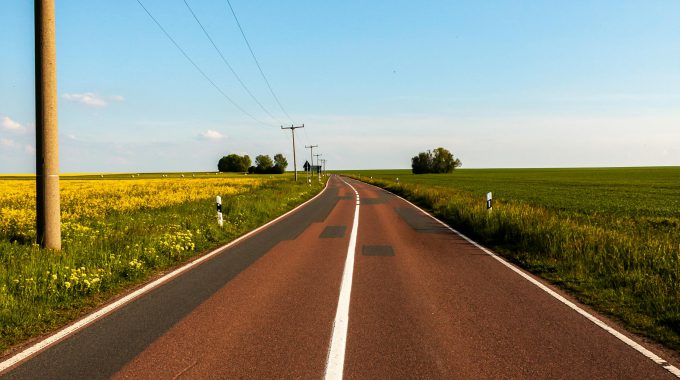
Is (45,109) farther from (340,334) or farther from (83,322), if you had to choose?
(340,334)

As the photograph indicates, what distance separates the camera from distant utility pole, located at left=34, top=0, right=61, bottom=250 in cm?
802

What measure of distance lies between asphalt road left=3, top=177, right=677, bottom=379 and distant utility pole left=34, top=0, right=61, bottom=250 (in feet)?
9.93

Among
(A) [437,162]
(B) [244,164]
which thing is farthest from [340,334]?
(B) [244,164]

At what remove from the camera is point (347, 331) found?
196 inches

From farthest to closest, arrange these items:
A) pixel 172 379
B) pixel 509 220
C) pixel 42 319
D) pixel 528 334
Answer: pixel 509 220 → pixel 42 319 → pixel 528 334 → pixel 172 379

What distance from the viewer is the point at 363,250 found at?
10344 mm

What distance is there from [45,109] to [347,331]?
274 inches

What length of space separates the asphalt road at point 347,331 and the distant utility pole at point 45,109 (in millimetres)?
3026

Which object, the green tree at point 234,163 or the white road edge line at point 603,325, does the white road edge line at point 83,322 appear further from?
the green tree at point 234,163

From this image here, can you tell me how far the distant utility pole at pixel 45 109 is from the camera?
→ 26.3 ft

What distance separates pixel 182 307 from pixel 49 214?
415 centimetres

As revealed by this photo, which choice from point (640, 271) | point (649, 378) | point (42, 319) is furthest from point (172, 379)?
point (640, 271)

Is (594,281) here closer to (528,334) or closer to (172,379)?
(528,334)

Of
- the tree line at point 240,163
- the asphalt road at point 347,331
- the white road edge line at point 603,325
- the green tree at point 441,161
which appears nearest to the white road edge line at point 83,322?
the asphalt road at point 347,331
